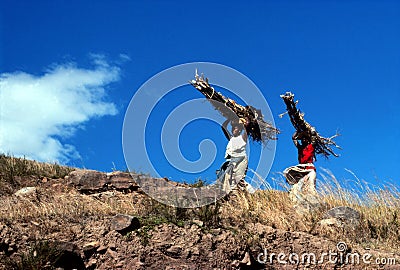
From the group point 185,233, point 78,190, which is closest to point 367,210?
point 185,233

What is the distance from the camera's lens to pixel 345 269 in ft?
20.1

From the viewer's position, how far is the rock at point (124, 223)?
591 cm

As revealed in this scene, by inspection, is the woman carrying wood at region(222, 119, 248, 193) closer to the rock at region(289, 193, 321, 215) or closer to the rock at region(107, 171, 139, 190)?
the rock at region(289, 193, 321, 215)

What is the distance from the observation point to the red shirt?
993cm

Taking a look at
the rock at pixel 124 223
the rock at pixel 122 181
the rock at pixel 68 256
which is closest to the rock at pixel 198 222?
the rock at pixel 124 223

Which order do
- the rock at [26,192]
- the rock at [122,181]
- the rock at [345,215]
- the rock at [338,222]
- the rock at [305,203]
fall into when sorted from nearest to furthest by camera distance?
the rock at [338,222] → the rock at [345,215] → the rock at [305,203] → the rock at [26,192] → the rock at [122,181]

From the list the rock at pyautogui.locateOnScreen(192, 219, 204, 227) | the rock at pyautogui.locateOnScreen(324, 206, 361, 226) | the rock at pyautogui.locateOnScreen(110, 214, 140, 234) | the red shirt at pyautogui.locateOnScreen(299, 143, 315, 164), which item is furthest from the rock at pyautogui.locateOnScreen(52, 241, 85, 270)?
the red shirt at pyautogui.locateOnScreen(299, 143, 315, 164)

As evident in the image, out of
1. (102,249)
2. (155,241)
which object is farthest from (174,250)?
(102,249)

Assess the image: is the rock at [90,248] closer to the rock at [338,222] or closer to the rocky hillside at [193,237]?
the rocky hillside at [193,237]

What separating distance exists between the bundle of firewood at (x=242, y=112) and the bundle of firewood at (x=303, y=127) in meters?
0.51

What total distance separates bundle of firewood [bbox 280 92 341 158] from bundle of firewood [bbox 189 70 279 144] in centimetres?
51

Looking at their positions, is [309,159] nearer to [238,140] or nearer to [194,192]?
[238,140]

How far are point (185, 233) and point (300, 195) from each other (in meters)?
3.22

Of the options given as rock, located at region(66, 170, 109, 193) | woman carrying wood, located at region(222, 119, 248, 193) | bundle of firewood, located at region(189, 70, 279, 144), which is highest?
bundle of firewood, located at region(189, 70, 279, 144)
